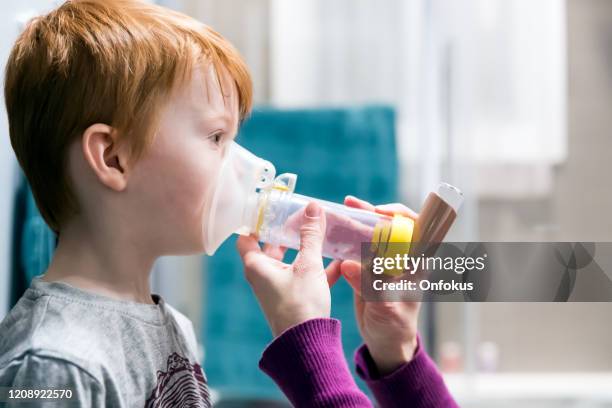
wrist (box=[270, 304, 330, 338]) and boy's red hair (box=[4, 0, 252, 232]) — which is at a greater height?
boy's red hair (box=[4, 0, 252, 232])

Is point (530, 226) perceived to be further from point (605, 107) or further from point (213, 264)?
point (213, 264)

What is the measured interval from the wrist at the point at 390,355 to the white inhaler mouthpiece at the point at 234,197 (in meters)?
0.17

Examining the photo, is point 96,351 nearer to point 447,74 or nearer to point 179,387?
point 179,387

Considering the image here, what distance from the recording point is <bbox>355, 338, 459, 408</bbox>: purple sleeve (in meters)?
0.58

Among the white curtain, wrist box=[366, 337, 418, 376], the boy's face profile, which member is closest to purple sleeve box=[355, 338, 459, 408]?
wrist box=[366, 337, 418, 376]

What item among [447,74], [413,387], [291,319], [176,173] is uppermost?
[447,74]

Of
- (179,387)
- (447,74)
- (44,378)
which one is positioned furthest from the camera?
(447,74)

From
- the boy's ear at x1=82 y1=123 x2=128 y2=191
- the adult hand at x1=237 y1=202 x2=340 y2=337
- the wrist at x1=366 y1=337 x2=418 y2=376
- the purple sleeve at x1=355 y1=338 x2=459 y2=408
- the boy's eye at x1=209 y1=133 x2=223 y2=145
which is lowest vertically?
the purple sleeve at x1=355 y1=338 x2=459 y2=408

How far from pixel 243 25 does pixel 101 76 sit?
1088 millimetres

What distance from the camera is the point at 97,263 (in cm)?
50

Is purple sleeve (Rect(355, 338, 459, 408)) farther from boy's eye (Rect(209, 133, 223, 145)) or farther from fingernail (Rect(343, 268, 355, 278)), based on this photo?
boy's eye (Rect(209, 133, 223, 145))

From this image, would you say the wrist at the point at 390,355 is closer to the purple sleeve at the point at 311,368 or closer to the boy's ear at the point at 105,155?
the purple sleeve at the point at 311,368

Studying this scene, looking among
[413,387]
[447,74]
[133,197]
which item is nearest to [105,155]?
[133,197]

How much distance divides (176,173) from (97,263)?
0.32 feet
